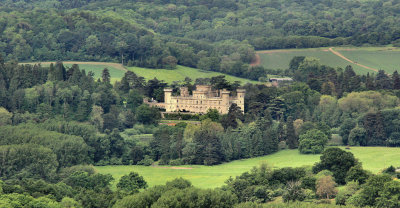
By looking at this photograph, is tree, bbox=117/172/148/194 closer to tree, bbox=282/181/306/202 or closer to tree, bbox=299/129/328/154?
tree, bbox=282/181/306/202

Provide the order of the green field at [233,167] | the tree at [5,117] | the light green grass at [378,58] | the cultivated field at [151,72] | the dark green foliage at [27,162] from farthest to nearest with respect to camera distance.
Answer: the light green grass at [378,58] → the cultivated field at [151,72] → the tree at [5,117] → the green field at [233,167] → the dark green foliage at [27,162]

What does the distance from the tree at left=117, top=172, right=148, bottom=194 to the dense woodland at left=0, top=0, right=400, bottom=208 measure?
4.2 inches

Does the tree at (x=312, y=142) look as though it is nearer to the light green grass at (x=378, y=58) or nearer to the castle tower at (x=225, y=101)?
the castle tower at (x=225, y=101)

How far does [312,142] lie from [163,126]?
596 inches

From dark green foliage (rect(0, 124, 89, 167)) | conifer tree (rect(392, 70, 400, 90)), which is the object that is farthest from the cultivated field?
dark green foliage (rect(0, 124, 89, 167))

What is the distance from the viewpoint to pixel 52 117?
337 ft

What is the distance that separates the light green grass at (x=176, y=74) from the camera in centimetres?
12800

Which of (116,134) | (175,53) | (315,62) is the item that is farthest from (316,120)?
(175,53)

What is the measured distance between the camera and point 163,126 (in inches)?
4028

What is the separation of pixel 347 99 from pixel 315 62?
28236mm

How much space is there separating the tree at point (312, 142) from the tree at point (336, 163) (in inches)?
498

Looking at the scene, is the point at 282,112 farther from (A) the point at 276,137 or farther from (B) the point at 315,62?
(B) the point at 315,62

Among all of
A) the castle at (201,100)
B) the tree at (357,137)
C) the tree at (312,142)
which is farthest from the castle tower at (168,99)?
A: the tree at (357,137)

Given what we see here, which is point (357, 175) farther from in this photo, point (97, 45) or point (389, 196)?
point (97, 45)
